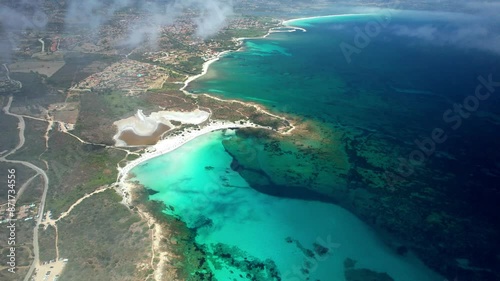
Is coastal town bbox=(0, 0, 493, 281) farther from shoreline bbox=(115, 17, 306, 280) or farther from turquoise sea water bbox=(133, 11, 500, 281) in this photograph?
turquoise sea water bbox=(133, 11, 500, 281)

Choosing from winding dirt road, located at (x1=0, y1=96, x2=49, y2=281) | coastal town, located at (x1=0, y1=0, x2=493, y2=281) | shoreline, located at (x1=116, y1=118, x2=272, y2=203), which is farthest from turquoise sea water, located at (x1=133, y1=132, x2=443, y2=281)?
winding dirt road, located at (x1=0, y1=96, x2=49, y2=281)

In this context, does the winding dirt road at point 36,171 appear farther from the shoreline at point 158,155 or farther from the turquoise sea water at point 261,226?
the turquoise sea water at point 261,226

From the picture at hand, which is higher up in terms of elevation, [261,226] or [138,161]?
[261,226]

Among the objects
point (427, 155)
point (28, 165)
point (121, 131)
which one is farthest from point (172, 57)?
point (427, 155)

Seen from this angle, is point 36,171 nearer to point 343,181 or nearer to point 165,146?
point 165,146

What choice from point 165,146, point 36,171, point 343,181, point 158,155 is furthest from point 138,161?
point 343,181

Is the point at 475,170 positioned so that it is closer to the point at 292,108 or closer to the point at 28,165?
the point at 292,108

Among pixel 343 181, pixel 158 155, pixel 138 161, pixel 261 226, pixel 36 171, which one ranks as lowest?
pixel 36 171
